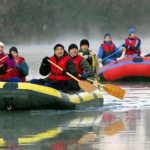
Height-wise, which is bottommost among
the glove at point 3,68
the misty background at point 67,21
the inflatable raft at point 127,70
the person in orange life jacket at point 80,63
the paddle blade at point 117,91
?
the paddle blade at point 117,91

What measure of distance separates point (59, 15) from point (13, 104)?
169ft

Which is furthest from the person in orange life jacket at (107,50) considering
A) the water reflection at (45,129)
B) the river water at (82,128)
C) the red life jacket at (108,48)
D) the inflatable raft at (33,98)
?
the water reflection at (45,129)

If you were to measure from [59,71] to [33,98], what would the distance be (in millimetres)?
1076

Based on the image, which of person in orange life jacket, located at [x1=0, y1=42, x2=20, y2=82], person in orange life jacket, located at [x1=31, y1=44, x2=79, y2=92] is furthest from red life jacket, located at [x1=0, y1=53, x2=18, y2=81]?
person in orange life jacket, located at [x1=31, y1=44, x2=79, y2=92]

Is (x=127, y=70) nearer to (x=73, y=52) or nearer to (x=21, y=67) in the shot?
(x=73, y=52)

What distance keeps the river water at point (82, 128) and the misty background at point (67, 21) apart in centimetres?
3480

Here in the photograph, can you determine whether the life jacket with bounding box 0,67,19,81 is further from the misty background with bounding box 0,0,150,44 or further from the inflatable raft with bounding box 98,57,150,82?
the misty background with bounding box 0,0,150,44

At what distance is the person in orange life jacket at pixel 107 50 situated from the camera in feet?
67.4

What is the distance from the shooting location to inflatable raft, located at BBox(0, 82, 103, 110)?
12.6 metres

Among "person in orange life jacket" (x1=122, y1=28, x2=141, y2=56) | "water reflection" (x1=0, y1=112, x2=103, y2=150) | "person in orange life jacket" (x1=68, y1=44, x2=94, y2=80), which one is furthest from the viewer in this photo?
"person in orange life jacket" (x1=122, y1=28, x2=141, y2=56)

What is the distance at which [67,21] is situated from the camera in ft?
215

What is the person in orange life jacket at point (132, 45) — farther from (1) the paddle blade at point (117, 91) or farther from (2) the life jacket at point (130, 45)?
(1) the paddle blade at point (117, 91)

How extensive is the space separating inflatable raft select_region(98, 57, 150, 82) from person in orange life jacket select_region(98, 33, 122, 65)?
0.81 feet

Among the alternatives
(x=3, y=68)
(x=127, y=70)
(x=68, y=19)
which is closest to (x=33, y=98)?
(x=3, y=68)
